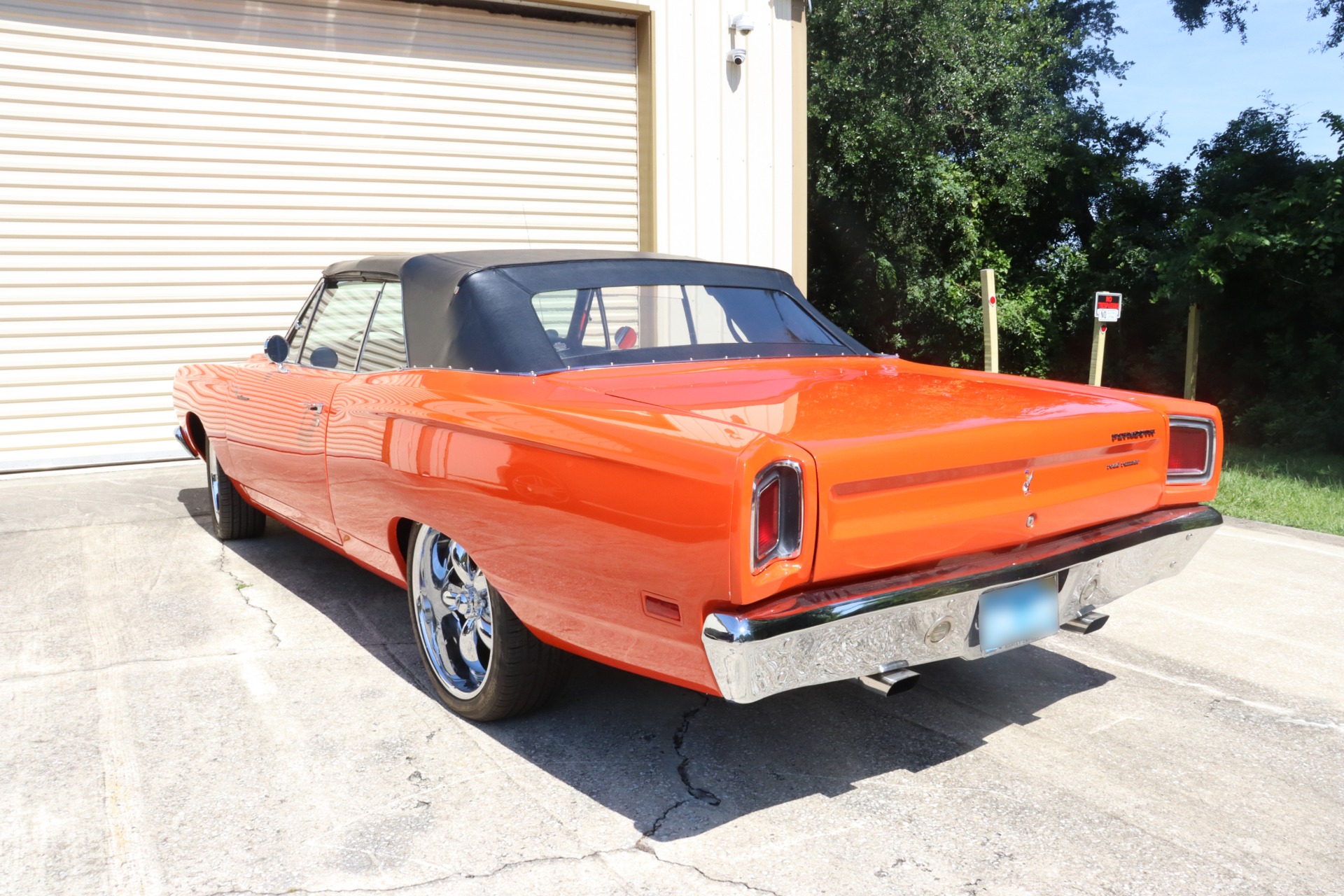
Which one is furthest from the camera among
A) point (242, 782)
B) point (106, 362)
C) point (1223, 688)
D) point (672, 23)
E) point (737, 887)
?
point (672, 23)

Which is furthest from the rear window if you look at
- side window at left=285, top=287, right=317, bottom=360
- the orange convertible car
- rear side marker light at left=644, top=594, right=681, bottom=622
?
side window at left=285, top=287, right=317, bottom=360

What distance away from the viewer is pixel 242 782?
2891 millimetres

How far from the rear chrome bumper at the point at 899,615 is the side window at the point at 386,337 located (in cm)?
185

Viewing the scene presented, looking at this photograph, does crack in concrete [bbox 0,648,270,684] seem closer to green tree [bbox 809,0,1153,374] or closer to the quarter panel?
the quarter panel

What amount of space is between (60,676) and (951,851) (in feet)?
9.72

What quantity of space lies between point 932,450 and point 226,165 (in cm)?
739

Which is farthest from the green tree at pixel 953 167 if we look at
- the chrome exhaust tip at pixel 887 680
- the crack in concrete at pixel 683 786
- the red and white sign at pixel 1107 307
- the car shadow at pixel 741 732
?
the chrome exhaust tip at pixel 887 680

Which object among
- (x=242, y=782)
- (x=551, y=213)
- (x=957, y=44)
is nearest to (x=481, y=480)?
(x=242, y=782)

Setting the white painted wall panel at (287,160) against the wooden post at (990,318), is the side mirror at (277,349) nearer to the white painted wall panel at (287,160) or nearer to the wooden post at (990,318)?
the white painted wall panel at (287,160)

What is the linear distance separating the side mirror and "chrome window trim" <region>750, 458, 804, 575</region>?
9.21 feet

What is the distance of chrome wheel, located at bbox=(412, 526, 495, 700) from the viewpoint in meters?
3.22

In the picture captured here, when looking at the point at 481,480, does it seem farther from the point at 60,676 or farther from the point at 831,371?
the point at 60,676

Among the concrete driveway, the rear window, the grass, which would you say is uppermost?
the rear window

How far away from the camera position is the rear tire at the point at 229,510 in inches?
216
